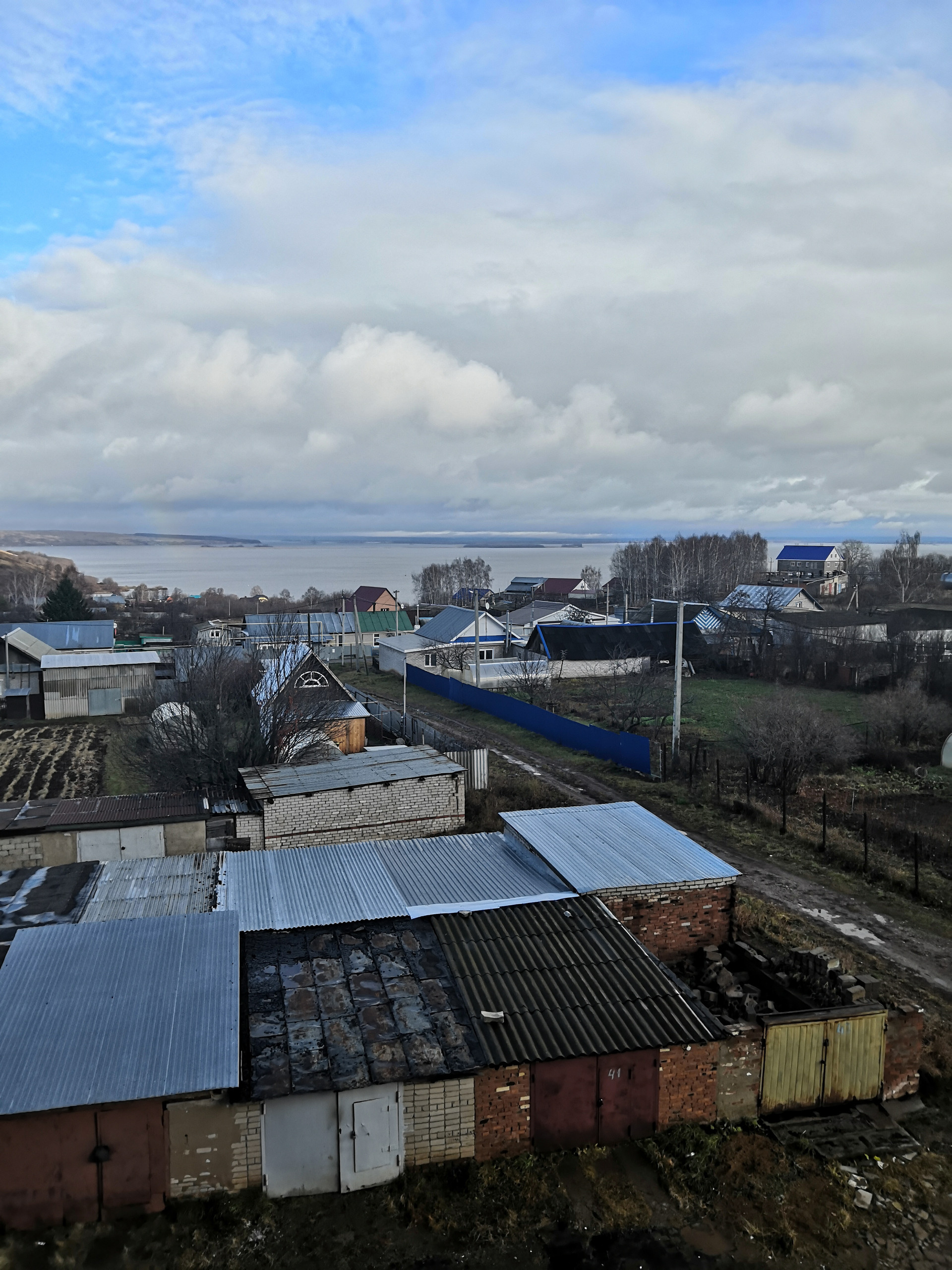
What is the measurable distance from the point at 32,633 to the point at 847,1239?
40.7 m

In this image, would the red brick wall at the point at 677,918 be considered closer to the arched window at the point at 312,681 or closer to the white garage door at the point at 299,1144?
the white garage door at the point at 299,1144

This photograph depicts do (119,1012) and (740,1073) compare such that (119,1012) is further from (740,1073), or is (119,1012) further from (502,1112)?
(740,1073)

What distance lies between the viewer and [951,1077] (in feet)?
29.3

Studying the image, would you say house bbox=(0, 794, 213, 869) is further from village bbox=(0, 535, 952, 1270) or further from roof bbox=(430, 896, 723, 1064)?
roof bbox=(430, 896, 723, 1064)

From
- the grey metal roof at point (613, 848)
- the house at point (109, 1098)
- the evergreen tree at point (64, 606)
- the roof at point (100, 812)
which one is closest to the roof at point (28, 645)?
the evergreen tree at point (64, 606)

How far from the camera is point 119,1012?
7.56m

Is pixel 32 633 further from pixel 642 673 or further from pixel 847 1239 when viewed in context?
pixel 847 1239

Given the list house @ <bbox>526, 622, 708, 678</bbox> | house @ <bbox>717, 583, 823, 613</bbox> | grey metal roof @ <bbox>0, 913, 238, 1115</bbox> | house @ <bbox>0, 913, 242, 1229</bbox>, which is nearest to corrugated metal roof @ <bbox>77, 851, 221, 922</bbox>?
grey metal roof @ <bbox>0, 913, 238, 1115</bbox>

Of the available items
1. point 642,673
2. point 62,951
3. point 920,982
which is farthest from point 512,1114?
point 642,673

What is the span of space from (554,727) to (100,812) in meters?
15.9

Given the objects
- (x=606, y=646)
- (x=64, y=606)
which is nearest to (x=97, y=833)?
(x=606, y=646)

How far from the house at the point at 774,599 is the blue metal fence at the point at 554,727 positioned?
2270 cm

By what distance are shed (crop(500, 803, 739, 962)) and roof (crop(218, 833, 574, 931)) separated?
34cm

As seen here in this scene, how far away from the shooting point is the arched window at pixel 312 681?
24.9m
